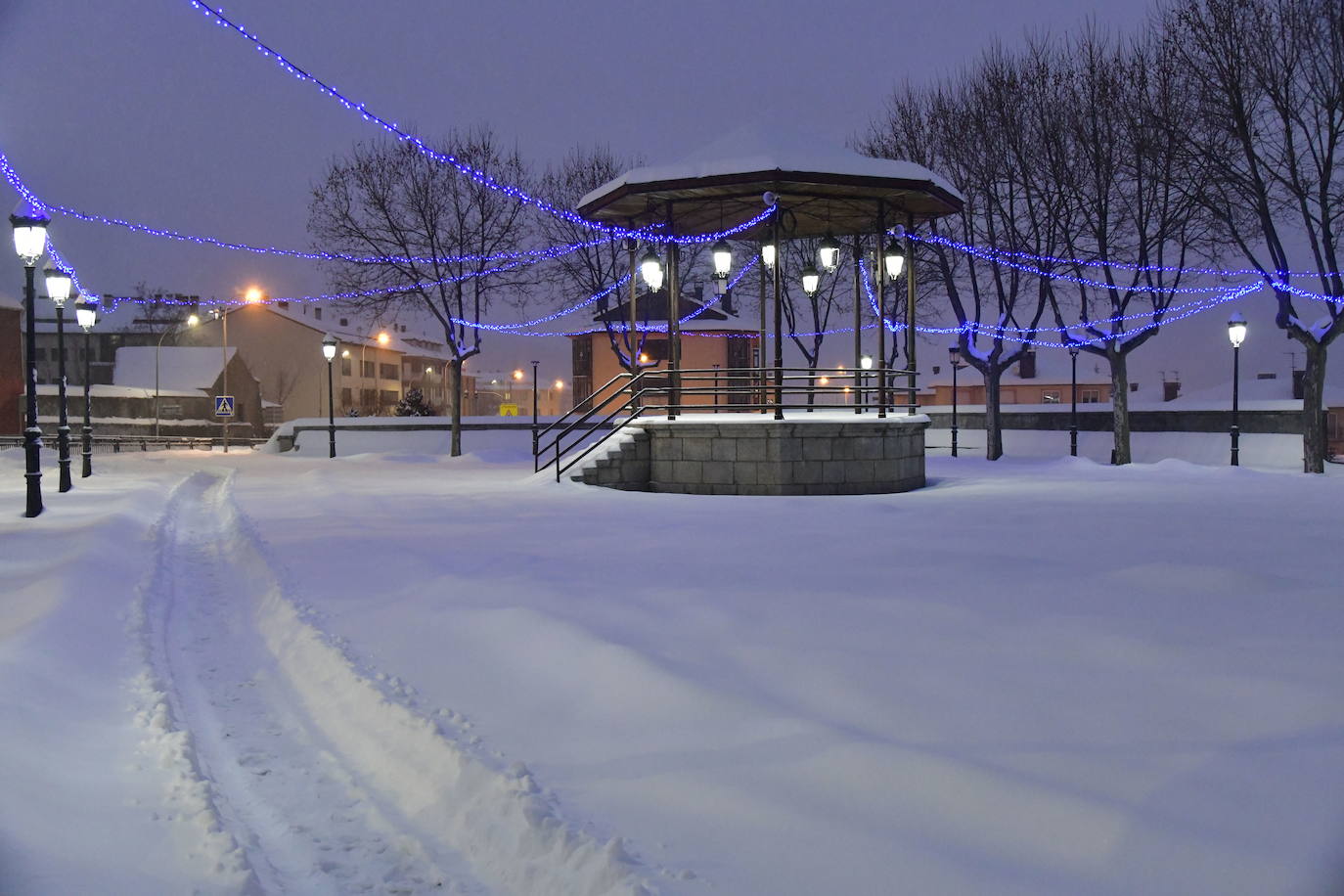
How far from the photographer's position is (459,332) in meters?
31.0

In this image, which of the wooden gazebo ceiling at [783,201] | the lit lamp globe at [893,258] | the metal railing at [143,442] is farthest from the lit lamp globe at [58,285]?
the metal railing at [143,442]

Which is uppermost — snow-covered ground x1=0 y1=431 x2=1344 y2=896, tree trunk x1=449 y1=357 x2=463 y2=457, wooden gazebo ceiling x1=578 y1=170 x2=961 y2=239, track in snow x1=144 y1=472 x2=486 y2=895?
wooden gazebo ceiling x1=578 y1=170 x2=961 y2=239

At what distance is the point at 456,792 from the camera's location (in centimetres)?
405

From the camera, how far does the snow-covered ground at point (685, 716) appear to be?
333 centimetres

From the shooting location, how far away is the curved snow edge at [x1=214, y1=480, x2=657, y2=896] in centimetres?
329

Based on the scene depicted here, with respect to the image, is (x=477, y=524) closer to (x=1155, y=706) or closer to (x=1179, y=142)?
(x=1155, y=706)

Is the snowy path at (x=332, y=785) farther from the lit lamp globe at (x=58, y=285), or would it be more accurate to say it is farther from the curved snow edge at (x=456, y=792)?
the lit lamp globe at (x=58, y=285)

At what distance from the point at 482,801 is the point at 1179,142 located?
75.1 feet

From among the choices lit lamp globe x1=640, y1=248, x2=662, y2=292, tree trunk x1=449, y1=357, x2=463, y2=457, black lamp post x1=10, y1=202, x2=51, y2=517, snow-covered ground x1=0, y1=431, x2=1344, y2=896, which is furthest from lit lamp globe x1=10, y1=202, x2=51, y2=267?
tree trunk x1=449, y1=357, x2=463, y2=457

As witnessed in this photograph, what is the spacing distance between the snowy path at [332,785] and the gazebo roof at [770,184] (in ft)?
35.5

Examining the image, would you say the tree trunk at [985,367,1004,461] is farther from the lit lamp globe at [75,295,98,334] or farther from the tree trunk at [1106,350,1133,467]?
the lit lamp globe at [75,295,98,334]

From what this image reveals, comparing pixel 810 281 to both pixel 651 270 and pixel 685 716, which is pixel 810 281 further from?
pixel 685 716

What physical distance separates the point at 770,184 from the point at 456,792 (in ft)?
43.2

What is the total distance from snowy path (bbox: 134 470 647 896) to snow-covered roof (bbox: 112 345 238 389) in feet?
203
